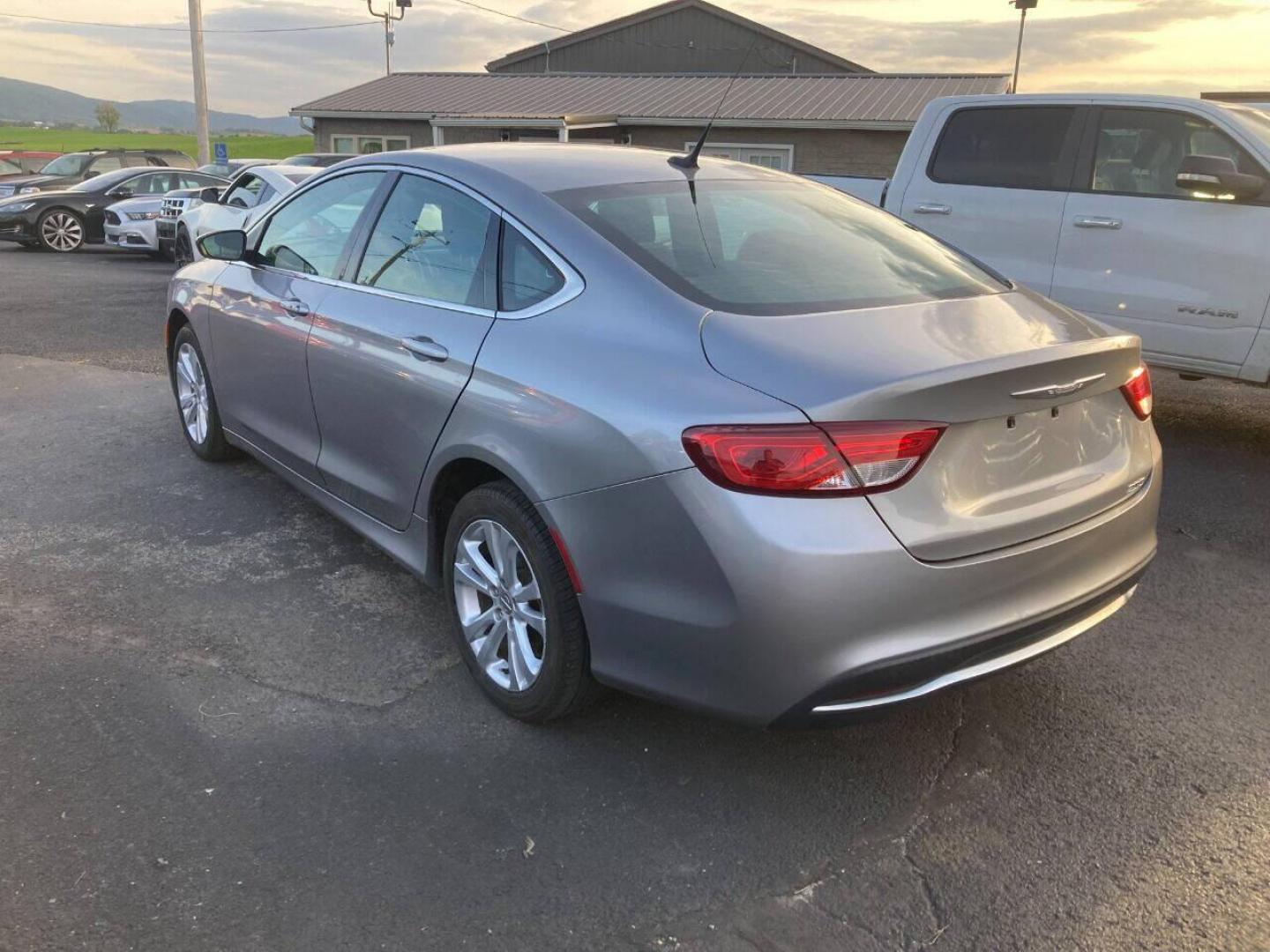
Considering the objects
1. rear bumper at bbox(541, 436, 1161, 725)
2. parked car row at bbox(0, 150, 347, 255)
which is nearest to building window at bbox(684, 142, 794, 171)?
parked car row at bbox(0, 150, 347, 255)

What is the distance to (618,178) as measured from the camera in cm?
339

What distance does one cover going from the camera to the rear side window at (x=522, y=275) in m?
3.01

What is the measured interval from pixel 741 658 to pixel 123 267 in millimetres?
15503

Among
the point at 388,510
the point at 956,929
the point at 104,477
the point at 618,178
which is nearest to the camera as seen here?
the point at 956,929

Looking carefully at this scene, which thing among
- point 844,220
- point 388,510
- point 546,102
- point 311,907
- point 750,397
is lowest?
point 311,907

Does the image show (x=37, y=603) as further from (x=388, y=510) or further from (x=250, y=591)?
(x=388, y=510)

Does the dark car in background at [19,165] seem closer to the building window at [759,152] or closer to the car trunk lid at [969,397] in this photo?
the building window at [759,152]

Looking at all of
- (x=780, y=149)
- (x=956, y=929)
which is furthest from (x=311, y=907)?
(x=780, y=149)

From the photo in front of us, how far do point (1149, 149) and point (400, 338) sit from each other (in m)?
4.60

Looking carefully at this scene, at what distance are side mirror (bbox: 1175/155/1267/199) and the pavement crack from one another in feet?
11.7

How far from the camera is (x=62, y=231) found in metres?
17.3

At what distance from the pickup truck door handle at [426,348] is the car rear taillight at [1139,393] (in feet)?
6.51

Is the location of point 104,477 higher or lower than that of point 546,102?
lower

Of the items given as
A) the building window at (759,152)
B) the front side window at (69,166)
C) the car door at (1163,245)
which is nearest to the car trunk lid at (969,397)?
the car door at (1163,245)
